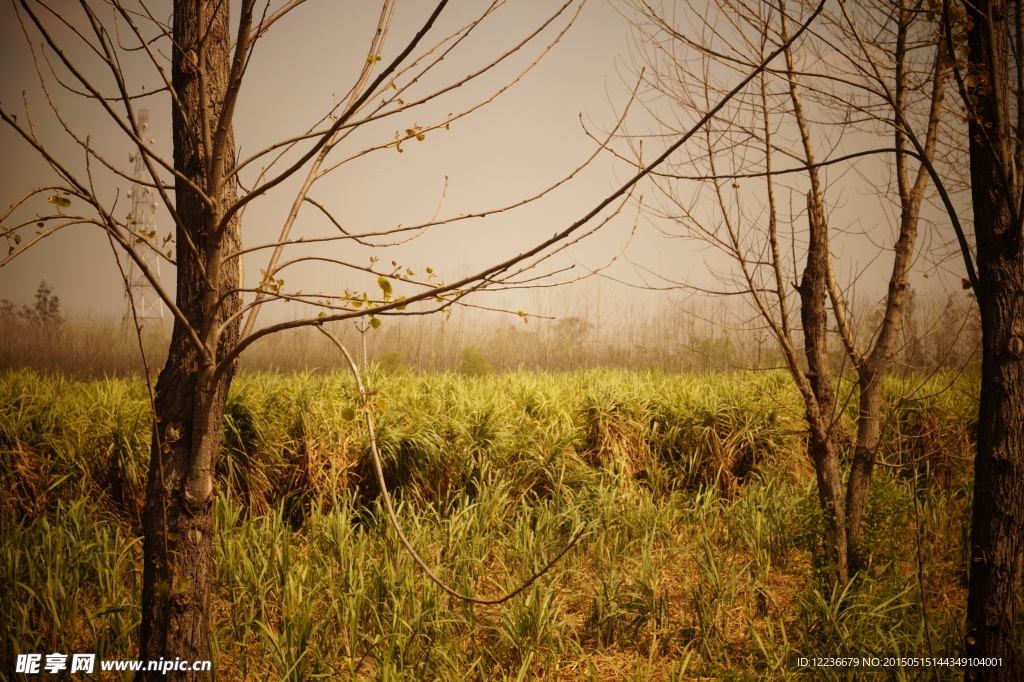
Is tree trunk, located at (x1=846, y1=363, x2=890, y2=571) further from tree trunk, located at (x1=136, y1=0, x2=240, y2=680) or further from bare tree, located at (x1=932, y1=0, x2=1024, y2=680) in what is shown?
tree trunk, located at (x1=136, y1=0, x2=240, y2=680)

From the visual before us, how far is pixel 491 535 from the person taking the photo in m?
2.72

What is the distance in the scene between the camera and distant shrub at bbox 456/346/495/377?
585cm

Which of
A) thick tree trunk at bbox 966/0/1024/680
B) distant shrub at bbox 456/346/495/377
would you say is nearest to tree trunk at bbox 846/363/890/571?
thick tree trunk at bbox 966/0/1024/680

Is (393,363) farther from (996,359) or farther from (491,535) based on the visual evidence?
(996,359)

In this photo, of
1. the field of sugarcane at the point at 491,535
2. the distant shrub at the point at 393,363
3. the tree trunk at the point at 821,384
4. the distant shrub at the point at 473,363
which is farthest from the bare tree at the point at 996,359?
the distant shrub at the point at 473,363

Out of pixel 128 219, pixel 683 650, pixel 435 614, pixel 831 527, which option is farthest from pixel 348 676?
pixel 831 527

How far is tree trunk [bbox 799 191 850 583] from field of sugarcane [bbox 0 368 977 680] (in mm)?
89

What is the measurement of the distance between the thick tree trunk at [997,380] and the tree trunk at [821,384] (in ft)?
3.00

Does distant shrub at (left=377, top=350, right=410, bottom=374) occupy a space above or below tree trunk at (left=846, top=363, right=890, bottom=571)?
above

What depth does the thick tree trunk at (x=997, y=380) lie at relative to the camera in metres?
1.27

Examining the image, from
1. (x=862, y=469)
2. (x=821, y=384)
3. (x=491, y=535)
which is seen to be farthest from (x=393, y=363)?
(x=862, y=469)

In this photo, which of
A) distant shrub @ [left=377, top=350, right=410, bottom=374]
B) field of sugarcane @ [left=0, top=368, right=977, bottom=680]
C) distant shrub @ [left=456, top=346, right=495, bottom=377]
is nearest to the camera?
field of sugarcane @ [left=0, top=368, right=977, bottom=680]

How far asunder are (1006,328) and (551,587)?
5.56 ft

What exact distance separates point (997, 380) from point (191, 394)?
6.67 ft
